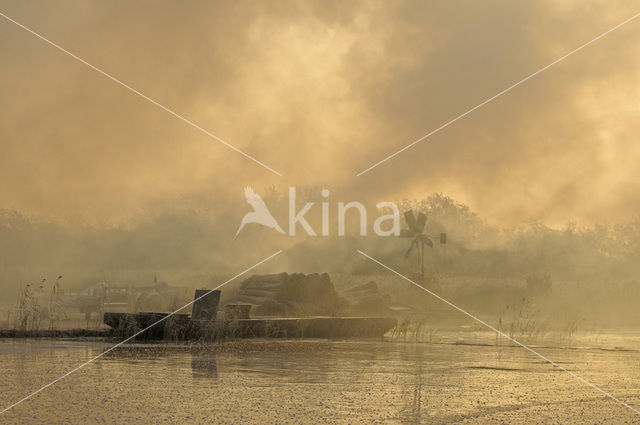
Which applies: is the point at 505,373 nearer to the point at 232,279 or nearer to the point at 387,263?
the point at 232,279

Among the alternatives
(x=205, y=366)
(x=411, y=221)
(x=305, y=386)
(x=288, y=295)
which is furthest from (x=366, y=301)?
(x=411, y=221)

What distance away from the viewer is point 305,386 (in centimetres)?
1359

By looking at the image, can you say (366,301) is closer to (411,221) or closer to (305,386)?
(305,386)

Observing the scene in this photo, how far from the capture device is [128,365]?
1670cm

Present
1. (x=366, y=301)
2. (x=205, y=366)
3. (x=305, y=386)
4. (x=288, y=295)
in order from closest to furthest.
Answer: (x=305, y=386), (x=205, y=366), (x=288, y=295), (x=366, y=301)

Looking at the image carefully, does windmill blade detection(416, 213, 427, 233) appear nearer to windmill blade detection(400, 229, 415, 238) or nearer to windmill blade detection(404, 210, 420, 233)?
windmill blade detection(404, 210, 420, 233)

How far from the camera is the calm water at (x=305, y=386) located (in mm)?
10523

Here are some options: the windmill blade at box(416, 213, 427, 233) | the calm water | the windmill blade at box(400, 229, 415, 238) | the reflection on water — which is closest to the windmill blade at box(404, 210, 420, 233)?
the windmill blade at box(416, 213, 427, 233)

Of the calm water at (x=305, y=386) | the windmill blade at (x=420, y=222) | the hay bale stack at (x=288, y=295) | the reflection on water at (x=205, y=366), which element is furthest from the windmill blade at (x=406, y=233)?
the reflection on water at (x=205, y=366)

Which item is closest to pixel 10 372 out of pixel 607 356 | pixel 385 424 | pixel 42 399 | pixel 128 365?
pixel 128 365

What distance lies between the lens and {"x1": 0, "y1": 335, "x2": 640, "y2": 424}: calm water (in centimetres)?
1052

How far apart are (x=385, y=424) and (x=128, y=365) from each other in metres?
8.53

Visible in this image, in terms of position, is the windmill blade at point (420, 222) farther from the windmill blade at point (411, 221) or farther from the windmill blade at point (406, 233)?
the windmill blade at point (406, 233)

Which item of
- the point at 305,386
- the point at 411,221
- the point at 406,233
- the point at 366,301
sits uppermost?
the point at 411,221
